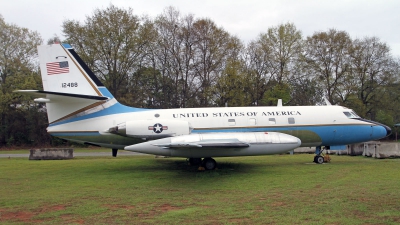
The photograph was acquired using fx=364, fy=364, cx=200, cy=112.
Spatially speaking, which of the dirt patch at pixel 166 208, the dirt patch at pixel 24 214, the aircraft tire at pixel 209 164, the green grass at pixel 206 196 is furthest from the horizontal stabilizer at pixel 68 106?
the dirt patch at pixel 166 208

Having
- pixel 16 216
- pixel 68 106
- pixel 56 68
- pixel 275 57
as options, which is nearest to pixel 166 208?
pixel 16 216

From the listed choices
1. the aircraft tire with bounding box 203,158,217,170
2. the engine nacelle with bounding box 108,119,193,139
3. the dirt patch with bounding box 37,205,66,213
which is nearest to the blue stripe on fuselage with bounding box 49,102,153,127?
the engine nacelle with bounding box 108,119,193,139

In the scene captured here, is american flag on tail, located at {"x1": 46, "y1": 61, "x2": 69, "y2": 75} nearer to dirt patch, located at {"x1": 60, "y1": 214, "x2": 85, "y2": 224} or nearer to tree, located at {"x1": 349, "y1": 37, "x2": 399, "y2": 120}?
dirt patch, located at {"x1": 60, "y1": 214, "x2": 85, "y2": 224}

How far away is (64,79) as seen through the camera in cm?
1585

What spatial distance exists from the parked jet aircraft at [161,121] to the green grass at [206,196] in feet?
4.37

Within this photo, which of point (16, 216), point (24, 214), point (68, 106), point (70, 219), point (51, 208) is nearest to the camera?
point (70, 219)

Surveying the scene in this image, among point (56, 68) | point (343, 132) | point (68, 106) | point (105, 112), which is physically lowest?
point (343, 132)

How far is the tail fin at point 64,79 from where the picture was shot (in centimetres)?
1560

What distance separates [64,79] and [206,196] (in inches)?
366

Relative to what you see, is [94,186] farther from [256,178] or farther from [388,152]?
[388,152]

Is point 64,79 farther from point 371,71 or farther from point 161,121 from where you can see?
point 371,71

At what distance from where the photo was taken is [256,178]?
12.8 m

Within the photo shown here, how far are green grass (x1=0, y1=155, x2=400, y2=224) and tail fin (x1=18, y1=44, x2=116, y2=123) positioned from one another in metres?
2.69

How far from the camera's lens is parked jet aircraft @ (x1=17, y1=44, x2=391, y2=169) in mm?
14516
